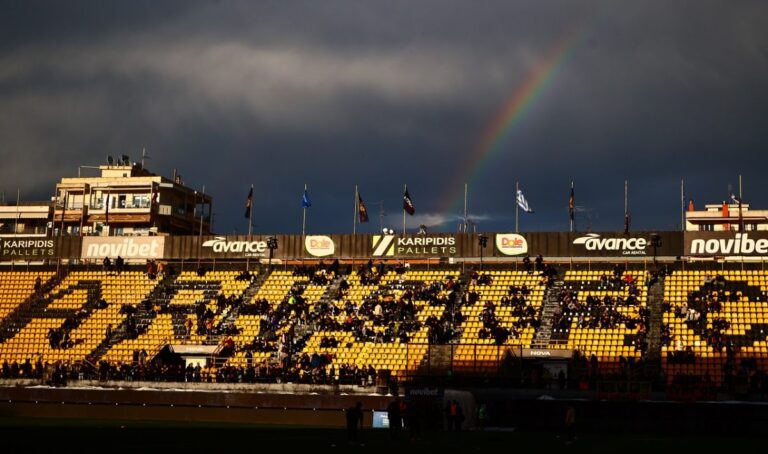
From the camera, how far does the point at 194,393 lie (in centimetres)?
6175

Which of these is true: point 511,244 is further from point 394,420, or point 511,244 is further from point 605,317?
point 394,420

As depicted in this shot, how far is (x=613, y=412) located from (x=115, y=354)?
1502 inches

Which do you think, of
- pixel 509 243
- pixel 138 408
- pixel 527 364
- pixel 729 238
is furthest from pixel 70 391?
pixel 729 238

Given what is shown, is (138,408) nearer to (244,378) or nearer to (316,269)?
(244,378)

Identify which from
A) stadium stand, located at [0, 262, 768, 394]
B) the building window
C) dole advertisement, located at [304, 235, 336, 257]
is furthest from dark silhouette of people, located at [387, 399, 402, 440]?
the building window

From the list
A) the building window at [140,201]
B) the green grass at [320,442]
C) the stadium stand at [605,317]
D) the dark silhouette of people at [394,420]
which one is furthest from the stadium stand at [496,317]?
the building window at [140,201]

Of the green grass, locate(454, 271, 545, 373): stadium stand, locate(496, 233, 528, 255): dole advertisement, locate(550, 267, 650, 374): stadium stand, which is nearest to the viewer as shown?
the green grass

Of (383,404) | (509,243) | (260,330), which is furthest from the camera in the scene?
(509,243)

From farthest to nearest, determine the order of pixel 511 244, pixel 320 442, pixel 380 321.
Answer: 1. pixel 511 244
2. pixel 380 321
3. pixel 320 442

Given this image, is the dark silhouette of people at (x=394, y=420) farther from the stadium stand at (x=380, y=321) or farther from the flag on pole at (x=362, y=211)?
the flag on pole at (x=362, y=211)

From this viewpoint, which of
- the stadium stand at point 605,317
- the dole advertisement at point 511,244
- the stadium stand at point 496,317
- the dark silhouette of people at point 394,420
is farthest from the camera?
the dole advertisement at point 511,244

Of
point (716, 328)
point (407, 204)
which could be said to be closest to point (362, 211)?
point (407, 204)

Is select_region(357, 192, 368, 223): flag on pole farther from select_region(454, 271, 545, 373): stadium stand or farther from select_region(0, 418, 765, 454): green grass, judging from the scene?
select_region(0, 418, 765, 454): green grass

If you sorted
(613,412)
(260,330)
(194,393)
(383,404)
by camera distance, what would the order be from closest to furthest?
(613,412) < (383,404) < (194,393) < (260,330)
